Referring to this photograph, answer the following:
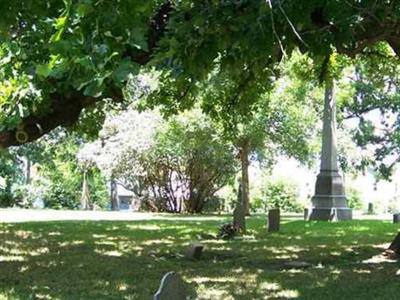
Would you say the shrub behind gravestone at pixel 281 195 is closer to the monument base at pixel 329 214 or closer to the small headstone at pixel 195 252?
the monument base at pixel 329 214

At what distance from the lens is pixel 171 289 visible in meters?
6.21

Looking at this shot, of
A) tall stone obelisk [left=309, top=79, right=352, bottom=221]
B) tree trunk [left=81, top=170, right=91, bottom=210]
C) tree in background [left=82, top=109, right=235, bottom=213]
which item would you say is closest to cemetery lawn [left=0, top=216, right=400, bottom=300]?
tall stone obelisk [left=309, top=79, right=352, bottom=221]

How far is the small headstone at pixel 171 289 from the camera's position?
20.0 feet

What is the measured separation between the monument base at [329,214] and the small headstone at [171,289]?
65.7 ft

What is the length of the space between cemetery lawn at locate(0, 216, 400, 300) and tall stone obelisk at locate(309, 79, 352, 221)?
6117 millimetres

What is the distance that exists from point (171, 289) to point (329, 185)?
20.8 metres

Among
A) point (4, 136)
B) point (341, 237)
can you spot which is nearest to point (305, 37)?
point (4, 136)

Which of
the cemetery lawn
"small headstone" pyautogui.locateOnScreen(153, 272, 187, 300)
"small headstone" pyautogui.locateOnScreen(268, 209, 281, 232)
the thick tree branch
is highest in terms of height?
the thick tree branch

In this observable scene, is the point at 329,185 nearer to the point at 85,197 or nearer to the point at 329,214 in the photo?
the point at 329,214

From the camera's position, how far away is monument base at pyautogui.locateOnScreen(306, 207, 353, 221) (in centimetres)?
2578

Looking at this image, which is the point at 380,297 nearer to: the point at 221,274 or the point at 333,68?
the point at 221,274

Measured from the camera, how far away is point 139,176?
Answer: 1415 inches

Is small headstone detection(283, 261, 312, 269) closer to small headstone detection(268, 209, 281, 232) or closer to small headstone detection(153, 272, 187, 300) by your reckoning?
small headstone detection(153, 272, 187, 300)

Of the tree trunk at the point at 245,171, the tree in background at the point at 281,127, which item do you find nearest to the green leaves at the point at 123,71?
the tree in background at the point at 281,127
